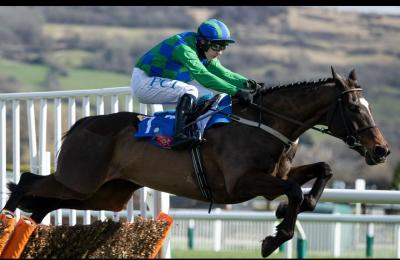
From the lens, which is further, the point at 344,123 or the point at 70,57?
the point at 70,57

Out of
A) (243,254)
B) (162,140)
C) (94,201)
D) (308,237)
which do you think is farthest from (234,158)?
(308,237)

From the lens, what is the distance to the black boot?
766cm

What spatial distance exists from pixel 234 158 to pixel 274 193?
1.41ft

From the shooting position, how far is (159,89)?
7.98 metres

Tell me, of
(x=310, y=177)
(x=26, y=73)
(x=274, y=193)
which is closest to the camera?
(x=274, y=193)

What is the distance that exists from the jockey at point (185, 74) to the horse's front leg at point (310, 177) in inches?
26.3

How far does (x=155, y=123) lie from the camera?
791cm

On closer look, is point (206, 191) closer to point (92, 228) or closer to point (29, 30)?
point (92, 228)

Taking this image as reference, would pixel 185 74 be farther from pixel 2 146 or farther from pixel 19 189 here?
pixel 2 146

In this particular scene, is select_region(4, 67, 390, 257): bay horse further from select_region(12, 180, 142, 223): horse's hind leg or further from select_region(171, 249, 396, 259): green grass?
select_region(171, 249, 396, 259): green grass

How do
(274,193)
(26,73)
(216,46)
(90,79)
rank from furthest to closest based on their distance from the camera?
(26,73) → (90,79) → (216,46) → (274,193)
